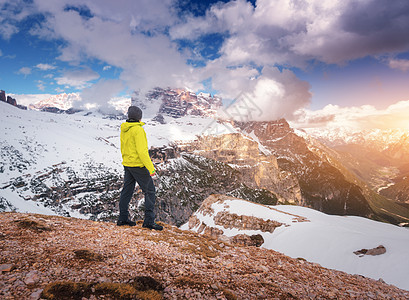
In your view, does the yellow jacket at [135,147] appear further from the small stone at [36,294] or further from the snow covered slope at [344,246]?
the snow covered slope at [344,246]

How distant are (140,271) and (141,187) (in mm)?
4231

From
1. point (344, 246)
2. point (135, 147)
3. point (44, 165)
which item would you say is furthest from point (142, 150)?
point (44, 165)

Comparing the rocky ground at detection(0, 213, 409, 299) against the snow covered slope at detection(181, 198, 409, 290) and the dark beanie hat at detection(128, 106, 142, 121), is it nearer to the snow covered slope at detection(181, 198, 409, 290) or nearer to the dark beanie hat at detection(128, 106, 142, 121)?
the dark beanie hat at detection(128, 106, 142, 121)

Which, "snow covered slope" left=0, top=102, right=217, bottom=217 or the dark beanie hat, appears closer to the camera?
the dark beanie hat

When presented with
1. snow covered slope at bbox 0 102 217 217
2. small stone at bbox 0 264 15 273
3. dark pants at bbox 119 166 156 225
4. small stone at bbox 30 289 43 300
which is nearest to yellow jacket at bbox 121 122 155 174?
dark pants at bbox 119 166 156 225

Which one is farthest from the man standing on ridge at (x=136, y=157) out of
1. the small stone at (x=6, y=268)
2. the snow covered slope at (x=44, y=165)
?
the snow covered slope at (x=44, y=165)

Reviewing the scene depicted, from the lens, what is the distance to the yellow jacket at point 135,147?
26.0ft

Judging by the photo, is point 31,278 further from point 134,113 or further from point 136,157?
point 134,113

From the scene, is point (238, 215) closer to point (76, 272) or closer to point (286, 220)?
point (286, 220)

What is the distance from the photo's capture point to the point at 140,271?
478cm

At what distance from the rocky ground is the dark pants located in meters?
1.05

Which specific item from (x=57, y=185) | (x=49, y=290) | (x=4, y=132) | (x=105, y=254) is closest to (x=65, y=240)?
(x=105, y=254)

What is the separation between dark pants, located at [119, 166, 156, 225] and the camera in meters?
8.23

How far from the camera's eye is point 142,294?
3.50 metres
